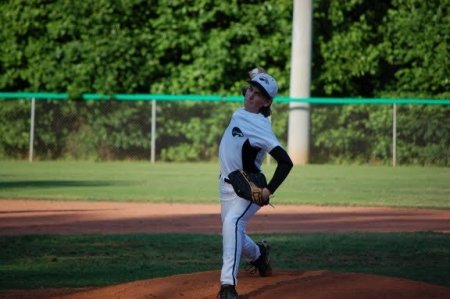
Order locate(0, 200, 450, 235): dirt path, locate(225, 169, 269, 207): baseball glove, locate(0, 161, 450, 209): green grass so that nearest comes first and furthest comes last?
locate(225, 169, 269, 207): baseball glove < locate(0, 200, 450, 235): dirt path < locate(0, 161, 450, 209): green grass

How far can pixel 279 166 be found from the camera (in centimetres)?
827

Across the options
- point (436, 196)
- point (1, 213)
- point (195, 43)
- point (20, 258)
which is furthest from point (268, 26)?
point (20, 258)

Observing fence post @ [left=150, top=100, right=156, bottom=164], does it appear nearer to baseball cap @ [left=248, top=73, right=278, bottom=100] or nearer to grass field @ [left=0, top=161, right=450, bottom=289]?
grass field @ [left=0, top=161, right=450, bottom=289]

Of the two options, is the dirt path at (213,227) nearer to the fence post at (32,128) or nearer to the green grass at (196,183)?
the green grass at (196,183)

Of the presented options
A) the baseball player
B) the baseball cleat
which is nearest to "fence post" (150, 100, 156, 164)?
the baseball player

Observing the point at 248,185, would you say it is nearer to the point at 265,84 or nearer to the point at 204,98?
the point at 265,84

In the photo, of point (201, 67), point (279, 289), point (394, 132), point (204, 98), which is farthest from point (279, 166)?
point (201, 67)

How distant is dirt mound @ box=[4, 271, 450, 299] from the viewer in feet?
27.2

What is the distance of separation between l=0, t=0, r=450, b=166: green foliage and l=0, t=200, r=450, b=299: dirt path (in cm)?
1170

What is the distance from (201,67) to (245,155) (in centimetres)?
2394

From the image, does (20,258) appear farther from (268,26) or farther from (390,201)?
(268,26)

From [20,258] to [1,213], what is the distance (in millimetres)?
5322

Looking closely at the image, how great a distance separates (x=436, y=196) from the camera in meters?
21.3

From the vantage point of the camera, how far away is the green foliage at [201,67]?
30719 millimetres
